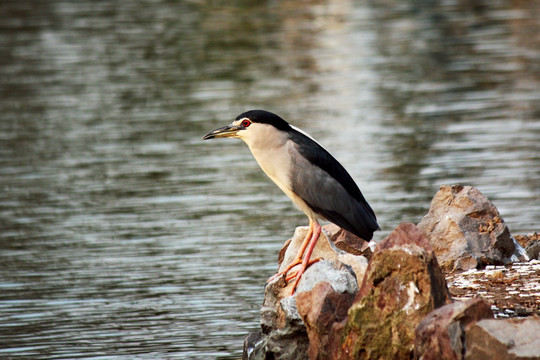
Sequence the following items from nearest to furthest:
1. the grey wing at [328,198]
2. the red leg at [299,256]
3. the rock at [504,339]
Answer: the rock at [504,339]
the red leg at [299,256]
the grey wing at [328,198]

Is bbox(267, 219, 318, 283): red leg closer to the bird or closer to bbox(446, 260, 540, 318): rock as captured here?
the bird

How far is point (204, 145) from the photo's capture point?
23.4 m

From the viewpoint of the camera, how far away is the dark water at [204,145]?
44.8 ft

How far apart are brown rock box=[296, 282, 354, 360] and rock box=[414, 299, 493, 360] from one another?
1167mm

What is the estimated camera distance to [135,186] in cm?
2025

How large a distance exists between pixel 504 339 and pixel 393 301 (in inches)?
47.9

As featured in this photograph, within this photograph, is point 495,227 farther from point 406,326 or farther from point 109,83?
point 109,83

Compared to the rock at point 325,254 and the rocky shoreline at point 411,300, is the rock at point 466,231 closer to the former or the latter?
the rocky shoreline at point 411,300

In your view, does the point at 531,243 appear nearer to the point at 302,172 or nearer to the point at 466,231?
the point at 466,231

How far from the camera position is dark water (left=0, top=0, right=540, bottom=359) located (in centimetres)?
1364

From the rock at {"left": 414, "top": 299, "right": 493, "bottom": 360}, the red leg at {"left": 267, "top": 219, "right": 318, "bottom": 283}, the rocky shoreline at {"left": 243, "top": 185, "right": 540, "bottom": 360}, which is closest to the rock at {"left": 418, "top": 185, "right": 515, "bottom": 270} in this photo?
the rocky shoreline at {"left": 243, "top": 185, "right": 540, "bottom": 360}

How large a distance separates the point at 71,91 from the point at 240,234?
47.0ft

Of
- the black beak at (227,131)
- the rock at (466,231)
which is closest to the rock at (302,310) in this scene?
the black beak at (227,131)

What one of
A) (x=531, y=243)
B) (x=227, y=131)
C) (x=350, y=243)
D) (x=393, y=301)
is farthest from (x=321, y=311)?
(x=531, y=243)
